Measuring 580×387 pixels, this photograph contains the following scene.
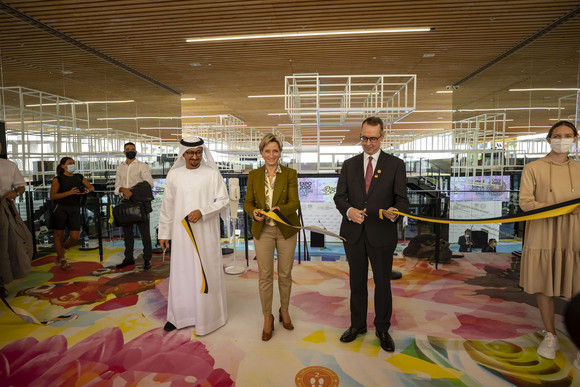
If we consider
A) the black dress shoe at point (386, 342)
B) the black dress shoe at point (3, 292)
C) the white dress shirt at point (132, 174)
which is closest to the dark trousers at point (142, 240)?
the white dress shirt at point (132, 174)

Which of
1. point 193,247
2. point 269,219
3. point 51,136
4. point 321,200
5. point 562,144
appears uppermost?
point 51,136

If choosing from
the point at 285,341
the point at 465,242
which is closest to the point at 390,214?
the point at 285,341

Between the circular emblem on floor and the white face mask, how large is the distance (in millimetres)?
2186

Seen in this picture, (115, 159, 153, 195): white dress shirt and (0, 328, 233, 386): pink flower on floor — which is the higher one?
(115, 159, 153, 195): white dress shirt

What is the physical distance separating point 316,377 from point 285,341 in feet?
1.70

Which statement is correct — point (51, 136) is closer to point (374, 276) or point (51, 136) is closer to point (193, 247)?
point (193, 247)

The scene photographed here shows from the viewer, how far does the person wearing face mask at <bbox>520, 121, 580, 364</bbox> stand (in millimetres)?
2436

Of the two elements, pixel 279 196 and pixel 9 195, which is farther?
pixel 9 195

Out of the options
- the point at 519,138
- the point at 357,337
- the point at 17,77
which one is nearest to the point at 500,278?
the point at 357,337

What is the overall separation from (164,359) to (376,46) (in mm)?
6344

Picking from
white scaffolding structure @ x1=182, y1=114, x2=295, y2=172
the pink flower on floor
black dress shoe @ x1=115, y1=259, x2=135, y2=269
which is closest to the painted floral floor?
the pink flower on floor

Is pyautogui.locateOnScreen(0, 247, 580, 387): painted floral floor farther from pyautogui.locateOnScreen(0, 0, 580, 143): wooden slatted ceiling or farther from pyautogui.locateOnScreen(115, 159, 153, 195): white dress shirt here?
pyautogui.locateOnScreen(0, 0, 580, 143): wooden slatted ceiling

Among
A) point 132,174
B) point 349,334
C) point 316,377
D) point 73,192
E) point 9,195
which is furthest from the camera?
point 132,174

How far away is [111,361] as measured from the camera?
2.53 m
